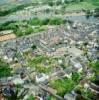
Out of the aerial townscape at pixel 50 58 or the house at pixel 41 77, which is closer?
the aerial townscape at pixel 50 58

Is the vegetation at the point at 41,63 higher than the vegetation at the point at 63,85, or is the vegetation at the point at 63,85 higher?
the vegetation at the point at 41,63

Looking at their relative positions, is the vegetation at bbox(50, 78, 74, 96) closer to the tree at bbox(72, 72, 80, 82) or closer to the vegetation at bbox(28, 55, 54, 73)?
the tree at bbox(72, 72, 80, 82)

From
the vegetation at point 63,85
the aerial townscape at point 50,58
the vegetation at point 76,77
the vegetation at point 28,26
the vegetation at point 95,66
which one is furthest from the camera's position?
the vegetation at point 28,26

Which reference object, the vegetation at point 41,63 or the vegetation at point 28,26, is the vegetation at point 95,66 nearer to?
the vegetation at point 41,63

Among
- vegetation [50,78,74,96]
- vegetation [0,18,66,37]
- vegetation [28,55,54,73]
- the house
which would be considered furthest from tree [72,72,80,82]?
vegetation [0,18,66,37]

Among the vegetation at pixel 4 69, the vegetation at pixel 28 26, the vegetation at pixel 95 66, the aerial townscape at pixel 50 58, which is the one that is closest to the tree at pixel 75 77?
the aerial townscape at pixel 50 58

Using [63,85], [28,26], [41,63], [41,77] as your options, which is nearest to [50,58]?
[41,63]

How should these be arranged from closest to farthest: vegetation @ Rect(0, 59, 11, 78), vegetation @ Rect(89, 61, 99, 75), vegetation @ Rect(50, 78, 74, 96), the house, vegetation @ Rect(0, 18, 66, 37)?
vegetation @ Rect(50, 78, 74, 96)
the house
vegetation @ Rect(89, 61, 99, 75)
vegetation @ Rect(0, 59, 11, 78)
vegetation @ Rect(0, 18, 66, 37)
